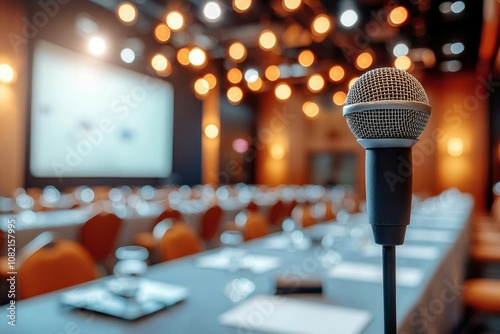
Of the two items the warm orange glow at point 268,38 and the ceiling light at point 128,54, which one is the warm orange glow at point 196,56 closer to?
the warm orange glow at point 268,38

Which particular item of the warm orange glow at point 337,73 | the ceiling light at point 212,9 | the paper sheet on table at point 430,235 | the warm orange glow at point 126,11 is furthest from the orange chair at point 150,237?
the warm orange glow at point 337,73

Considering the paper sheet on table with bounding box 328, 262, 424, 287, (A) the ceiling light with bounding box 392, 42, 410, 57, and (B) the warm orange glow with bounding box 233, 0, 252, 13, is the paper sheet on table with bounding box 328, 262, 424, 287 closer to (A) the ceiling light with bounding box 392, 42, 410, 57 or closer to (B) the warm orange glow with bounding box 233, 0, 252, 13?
(B) the warm orange glow with bounding box 233, 0, 252, 13

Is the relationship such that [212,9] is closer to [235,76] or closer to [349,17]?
[349,17]

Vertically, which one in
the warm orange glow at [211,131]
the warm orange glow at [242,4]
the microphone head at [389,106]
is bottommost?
the microphone head at [389,106]

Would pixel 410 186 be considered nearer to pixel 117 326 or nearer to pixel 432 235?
pixel 117 326

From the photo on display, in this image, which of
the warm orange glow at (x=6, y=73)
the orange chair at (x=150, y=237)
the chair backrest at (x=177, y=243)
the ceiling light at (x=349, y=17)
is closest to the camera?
the chair backrest at (x=177, y=243)

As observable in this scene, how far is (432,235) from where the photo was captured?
10.8ft

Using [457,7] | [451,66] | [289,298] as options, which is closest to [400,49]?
[457,7]

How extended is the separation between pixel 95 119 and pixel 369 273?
772 centimetres

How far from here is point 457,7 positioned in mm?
7676

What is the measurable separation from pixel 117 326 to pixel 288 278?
0.63 meters

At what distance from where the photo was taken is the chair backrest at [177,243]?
2494mm

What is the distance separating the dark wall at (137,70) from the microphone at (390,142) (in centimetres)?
768

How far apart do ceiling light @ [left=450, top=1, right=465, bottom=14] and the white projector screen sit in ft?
20.8
